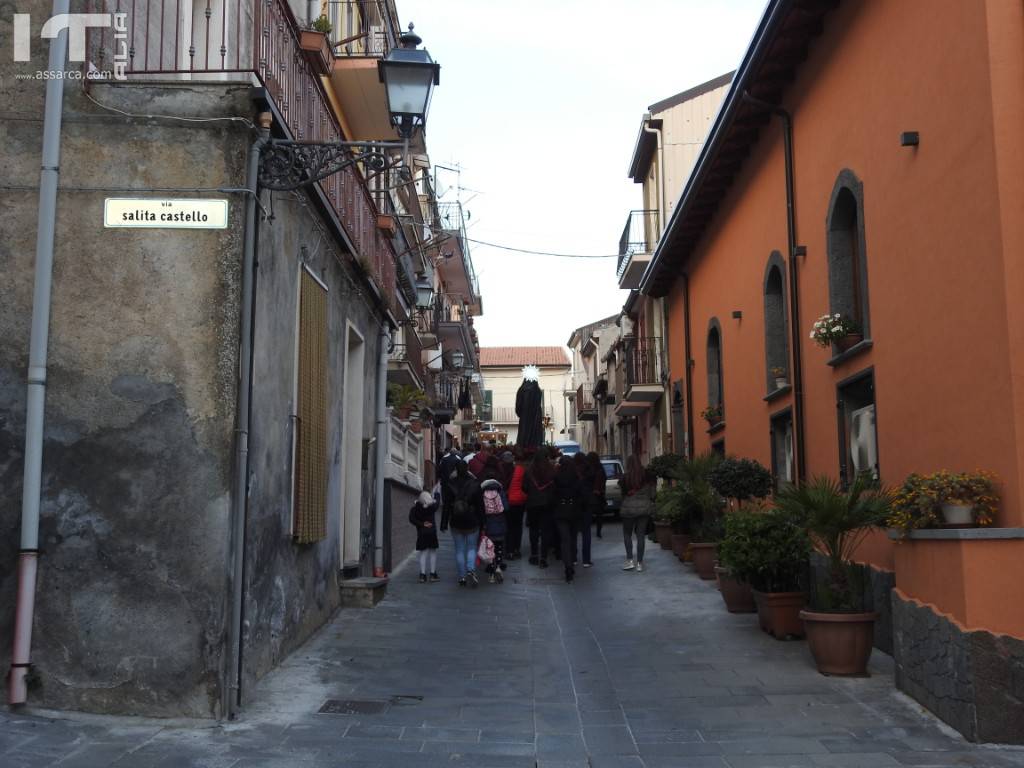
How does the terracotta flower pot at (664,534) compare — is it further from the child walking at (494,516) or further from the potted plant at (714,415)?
the child walking at (494,516)

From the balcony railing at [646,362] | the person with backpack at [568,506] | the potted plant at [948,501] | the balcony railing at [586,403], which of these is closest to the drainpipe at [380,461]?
the person with backpack at [568,506]

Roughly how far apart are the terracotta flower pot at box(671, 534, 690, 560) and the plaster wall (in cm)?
339

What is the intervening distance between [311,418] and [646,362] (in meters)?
17.9

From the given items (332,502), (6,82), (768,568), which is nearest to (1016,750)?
(768,568)

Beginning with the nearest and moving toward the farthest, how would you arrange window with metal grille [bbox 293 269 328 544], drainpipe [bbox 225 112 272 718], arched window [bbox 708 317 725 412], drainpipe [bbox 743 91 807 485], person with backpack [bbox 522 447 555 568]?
drainpipe [bbox 225 112 272 718] < window with metal grille [bbox 293 269 328 544] < drainpipe [bbox 743 91 807 485] < person with backpack [bbox 522 447 555 568] < arched window [bbox 708 317 725 412]

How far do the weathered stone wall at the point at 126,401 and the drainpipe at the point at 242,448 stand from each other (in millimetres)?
71

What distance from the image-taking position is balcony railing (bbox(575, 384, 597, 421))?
171 feet

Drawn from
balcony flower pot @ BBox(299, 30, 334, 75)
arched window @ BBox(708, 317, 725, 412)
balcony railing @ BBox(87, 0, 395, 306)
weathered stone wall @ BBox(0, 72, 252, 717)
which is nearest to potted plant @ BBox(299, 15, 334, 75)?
balcony flower pot @ BBox(299, 30, 334, 75)

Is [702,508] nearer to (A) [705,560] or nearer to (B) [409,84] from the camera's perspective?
(A) [705,560]

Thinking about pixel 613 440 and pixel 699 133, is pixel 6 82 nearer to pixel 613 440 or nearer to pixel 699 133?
pixel 699 133

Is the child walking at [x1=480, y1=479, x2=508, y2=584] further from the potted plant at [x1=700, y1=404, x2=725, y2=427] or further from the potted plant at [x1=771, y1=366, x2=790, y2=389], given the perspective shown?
the potted plant at [x1=700, y1=404, x2=725, y2=427]

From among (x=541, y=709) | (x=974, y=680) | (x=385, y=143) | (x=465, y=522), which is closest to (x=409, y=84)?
(x=385, y=143)

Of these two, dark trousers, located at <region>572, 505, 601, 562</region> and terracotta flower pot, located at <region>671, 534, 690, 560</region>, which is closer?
dark trousers, located at <region>572, 505, 601, 562</region>

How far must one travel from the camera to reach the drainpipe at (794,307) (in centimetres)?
1266
